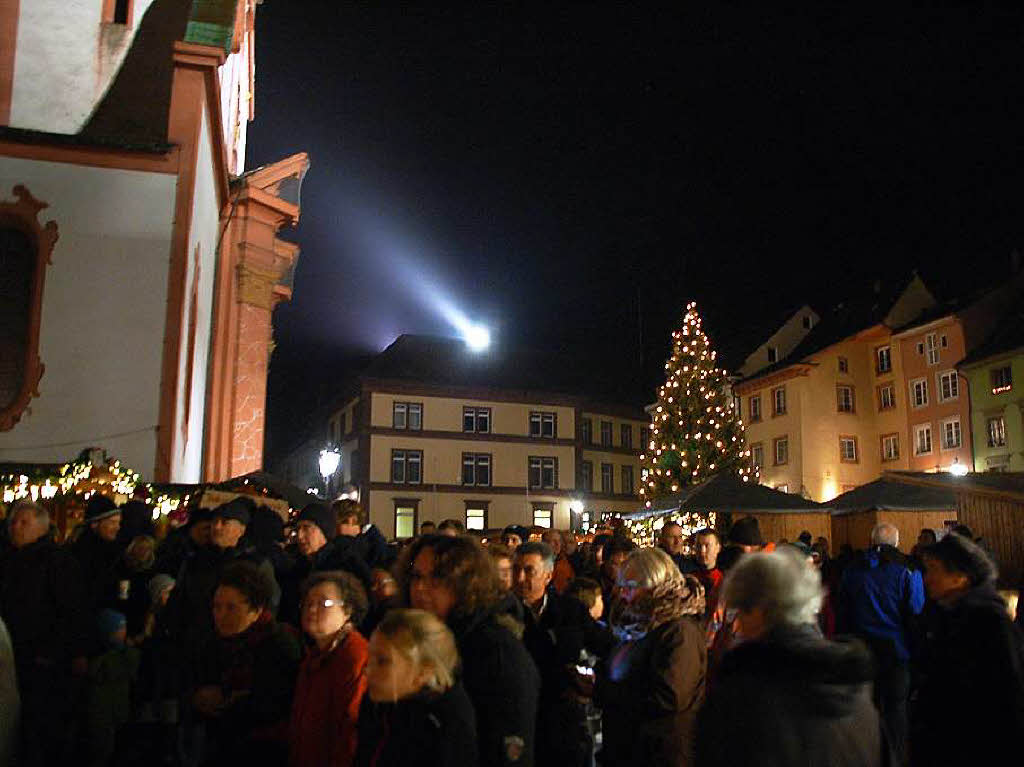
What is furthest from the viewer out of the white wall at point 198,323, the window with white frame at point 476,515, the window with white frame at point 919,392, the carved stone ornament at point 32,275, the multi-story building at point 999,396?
the window with white frame at point 476,515

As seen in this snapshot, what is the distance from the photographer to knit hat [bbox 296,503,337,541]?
7.82 meters

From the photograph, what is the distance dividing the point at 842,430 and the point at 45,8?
42.5m

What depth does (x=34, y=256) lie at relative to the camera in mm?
17234

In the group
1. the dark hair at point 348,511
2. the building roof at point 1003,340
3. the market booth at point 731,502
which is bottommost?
the dark hair at point 348,511

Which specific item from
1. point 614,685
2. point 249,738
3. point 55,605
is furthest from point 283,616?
point 614,685

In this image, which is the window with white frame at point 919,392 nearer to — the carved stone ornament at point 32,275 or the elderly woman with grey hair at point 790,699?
the carved stone ornament at point 32,275

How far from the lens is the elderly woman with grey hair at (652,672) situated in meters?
4.64

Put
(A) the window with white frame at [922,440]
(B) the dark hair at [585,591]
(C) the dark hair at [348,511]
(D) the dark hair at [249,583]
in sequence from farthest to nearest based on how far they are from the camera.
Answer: (A) the window with white frame at [922,440] → (C) the dark hair at [348,511] → (B) the dark hair at [585,591] → (D) the dark hair at [249,583]

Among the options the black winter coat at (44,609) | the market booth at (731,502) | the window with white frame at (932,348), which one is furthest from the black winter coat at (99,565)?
the window with white frame at (932,348)

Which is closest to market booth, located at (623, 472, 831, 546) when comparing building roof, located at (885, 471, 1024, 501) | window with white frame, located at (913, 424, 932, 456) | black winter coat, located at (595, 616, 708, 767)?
building roof, located at (885, 471, 1024, 501)

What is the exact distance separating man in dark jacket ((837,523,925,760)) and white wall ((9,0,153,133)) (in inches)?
668

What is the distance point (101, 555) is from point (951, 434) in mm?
43538

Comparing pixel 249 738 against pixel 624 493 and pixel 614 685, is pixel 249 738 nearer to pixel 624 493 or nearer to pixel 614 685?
pixel 614 685

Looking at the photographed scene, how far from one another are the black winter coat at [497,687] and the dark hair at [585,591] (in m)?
2.52
